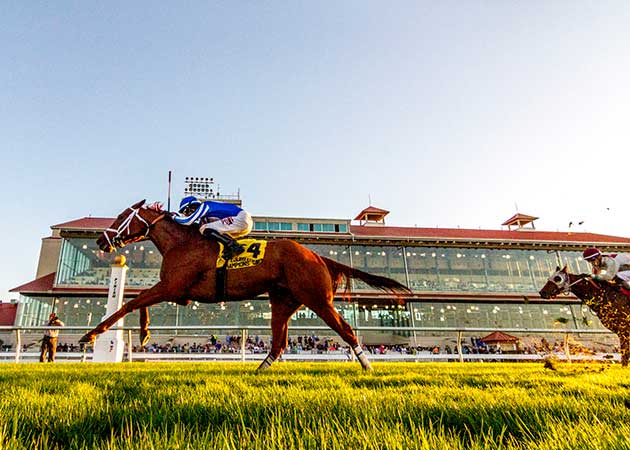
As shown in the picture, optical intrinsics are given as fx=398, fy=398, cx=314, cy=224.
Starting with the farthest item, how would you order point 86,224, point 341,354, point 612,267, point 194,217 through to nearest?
point 86,224, point 341,354, point 612,267, point 194,217

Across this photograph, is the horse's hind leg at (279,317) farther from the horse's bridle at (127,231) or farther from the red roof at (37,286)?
the red roof at (37,286)

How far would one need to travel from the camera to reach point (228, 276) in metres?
5.32

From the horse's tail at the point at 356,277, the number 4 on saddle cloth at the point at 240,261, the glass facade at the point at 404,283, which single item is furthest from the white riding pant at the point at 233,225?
the glass facade at the point at 404,283

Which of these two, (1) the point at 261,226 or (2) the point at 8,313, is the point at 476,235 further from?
(2) the point at 8,313

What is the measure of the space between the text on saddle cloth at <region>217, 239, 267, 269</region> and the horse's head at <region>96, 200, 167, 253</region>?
1.37 m

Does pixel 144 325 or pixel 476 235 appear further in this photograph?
pixel 476 235

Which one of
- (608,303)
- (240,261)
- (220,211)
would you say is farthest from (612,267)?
(220,211)

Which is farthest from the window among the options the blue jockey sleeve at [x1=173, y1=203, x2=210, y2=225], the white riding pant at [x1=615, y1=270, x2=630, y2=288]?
the white riding pant at [x1=615, y1=270, x2=630, y2=288]

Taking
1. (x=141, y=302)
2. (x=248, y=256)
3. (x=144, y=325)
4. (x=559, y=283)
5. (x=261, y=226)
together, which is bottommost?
(x=144, y=325)

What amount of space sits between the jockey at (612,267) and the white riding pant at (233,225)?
20.6ft

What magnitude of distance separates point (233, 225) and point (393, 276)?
111ft

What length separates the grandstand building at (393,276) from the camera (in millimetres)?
34281

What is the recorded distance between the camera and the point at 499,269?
132 feet

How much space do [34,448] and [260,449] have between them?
822 millimetres
